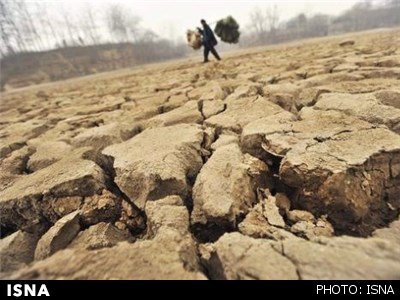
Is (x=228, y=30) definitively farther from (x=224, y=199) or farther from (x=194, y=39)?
(x=224, y=199)

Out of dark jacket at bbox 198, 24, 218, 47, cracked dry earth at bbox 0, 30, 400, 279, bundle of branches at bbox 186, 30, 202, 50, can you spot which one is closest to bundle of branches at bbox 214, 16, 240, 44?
bundle of branches at bbox 186, 30, 202, 50

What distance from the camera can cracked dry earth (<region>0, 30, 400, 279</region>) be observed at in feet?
3.63

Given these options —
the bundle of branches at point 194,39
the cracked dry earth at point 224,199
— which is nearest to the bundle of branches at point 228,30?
the bundle of branches at point 194,39

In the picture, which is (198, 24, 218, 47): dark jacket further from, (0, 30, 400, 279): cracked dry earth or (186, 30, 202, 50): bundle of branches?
(0, 30, 400, 279): cracked dry earth

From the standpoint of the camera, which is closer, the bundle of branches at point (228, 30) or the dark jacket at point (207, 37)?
the dark jacket at point (207, 37)

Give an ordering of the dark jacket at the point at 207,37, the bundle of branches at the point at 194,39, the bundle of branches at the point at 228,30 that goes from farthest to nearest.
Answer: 1. the bundle of branches at the point at 228,30
2. the bundle of branches at the point at 194,39
3. the dark jacket at the point at 207,37

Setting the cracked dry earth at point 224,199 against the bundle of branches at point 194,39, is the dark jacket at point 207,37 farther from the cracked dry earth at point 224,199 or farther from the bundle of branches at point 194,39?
the cracked dry earth at point 224,199

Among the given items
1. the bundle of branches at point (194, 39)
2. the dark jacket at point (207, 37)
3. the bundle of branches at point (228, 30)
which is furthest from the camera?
the bundle of branches at point (228, 30)

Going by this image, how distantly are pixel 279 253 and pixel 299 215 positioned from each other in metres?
0.41

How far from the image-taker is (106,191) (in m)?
1.78

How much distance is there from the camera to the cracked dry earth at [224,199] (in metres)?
1.11
